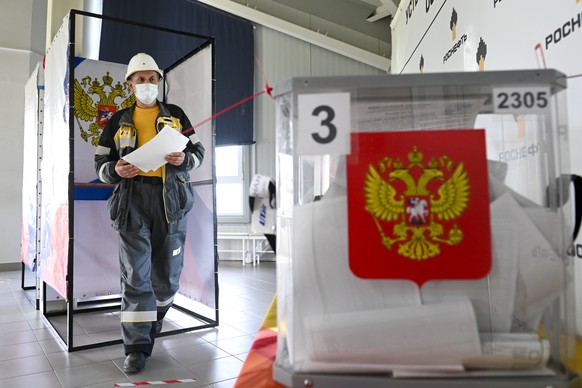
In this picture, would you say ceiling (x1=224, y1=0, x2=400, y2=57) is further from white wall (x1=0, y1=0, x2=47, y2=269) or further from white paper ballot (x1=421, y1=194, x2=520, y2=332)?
white paper ballot (x1=421, y1=194, x2=520, y2=332)

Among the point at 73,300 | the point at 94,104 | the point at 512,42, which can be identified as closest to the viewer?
the point at 512,42

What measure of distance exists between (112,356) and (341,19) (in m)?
6.57

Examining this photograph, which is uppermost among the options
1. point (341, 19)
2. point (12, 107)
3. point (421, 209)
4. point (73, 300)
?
point (341, 19)

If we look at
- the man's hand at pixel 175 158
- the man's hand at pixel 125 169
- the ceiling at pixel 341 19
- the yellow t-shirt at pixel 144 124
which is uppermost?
the ceiling at pixel 341 19

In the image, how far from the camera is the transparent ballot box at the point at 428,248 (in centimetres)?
65

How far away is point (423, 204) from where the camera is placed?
0.67 metres

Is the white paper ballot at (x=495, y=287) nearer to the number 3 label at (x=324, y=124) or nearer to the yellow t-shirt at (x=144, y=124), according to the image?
the number 3 label at (x=324, y=124)

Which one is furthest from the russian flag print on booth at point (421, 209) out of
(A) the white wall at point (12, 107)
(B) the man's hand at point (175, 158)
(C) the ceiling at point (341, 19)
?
(C) the ceiling at point (341, 19)

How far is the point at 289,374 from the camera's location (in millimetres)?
685

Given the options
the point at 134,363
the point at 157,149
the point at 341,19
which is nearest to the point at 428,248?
the point at 157,149

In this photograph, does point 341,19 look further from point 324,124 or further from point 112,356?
point 324,124

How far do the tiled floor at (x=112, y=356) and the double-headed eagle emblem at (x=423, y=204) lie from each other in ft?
5.80

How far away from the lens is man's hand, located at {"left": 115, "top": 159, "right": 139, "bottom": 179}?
7.63 feet

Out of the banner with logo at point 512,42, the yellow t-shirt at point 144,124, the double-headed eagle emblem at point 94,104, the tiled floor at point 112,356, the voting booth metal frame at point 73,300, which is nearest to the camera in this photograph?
the banner with logo at point 512,42
